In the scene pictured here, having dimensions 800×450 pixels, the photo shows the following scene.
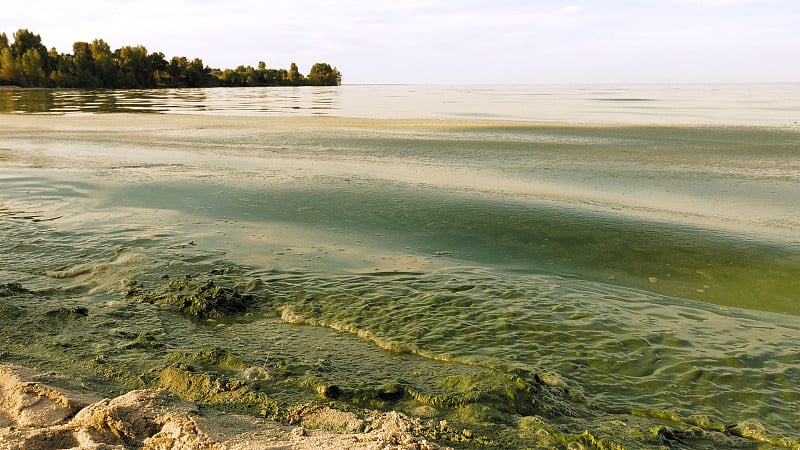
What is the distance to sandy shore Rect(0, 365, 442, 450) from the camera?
134 inches

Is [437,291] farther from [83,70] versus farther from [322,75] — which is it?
[322,75]

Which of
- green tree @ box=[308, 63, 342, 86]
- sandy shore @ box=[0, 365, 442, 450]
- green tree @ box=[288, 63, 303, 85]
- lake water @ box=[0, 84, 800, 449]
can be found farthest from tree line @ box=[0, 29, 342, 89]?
sandy shore @ box=[0, 365, 442, 450]

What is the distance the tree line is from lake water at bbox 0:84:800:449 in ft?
326

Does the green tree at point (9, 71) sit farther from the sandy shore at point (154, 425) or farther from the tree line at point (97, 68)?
the sandy shore at point (154, 425)

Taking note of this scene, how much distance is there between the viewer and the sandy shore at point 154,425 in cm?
339

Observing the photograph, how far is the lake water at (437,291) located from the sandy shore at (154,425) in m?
0.27

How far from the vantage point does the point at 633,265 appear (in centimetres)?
807

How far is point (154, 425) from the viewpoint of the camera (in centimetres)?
365

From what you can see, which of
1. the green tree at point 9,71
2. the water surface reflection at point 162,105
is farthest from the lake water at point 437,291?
the green tree at point 9,71

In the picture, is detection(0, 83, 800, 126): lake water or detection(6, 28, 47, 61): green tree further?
detection(6, 28, 47, 61): green tree

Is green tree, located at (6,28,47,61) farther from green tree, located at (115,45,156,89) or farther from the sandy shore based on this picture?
the sandy shore

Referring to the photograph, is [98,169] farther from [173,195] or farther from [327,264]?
[327,264]

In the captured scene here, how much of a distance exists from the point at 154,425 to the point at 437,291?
151 inches

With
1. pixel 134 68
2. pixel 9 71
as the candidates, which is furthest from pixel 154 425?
pixel 134 68
